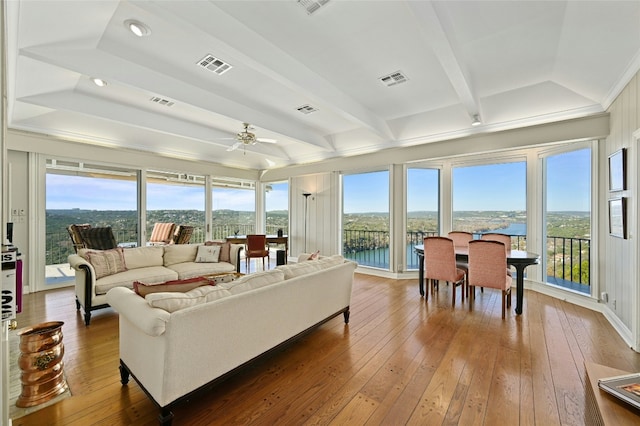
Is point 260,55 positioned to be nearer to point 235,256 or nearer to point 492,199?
point 235,256

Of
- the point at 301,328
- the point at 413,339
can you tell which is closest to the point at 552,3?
the point at 413,339

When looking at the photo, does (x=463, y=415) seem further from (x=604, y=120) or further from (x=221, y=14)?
(x=604, y=120)

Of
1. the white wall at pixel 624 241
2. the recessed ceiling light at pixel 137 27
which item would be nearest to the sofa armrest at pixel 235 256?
the recessed ceiling light at pixel 137 27

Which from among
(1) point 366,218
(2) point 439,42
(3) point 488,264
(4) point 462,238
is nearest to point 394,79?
(2) point 439,42

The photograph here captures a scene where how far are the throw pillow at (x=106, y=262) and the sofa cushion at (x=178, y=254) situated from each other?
→ 66cm

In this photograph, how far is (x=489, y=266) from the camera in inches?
144

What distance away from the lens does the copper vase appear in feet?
6.41

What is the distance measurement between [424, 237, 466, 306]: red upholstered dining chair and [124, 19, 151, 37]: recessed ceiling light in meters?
4.19

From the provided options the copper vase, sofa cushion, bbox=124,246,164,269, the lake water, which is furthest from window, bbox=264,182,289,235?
the copper vase

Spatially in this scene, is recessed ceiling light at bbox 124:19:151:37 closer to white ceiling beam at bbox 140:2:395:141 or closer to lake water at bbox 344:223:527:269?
white ceiling beam at bbox 140:2:395:141

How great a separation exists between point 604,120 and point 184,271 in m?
6.32

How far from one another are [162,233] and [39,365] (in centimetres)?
440

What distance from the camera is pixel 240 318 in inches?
82.4

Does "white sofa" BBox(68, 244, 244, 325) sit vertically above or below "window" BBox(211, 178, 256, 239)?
below
